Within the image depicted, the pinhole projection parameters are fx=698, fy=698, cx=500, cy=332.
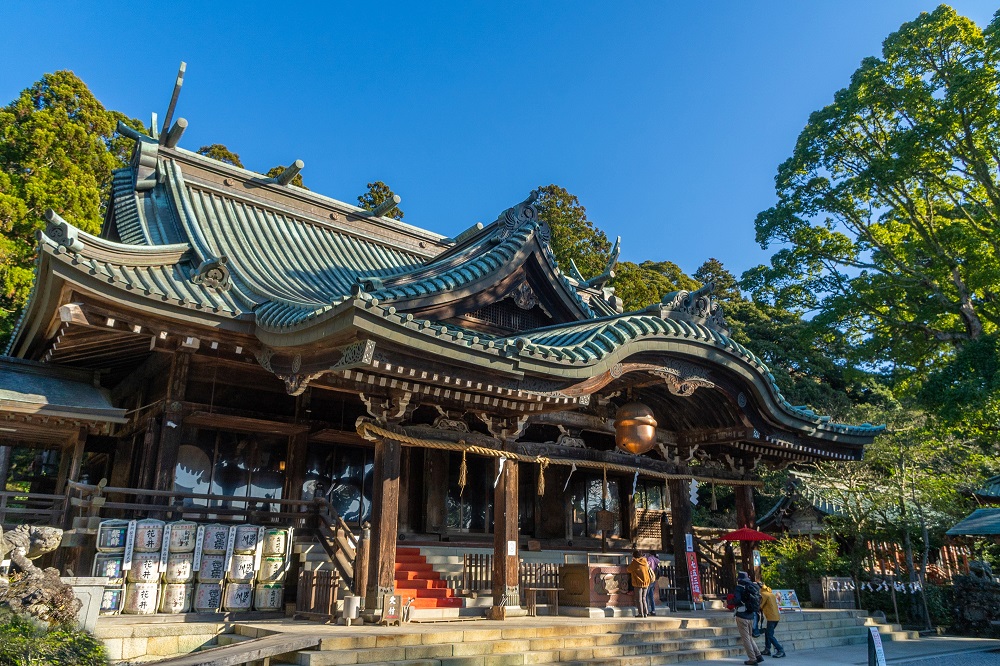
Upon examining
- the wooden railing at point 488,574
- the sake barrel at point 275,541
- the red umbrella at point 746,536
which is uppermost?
the red umbrella at point 746,536

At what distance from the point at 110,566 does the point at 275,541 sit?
2.37 meters

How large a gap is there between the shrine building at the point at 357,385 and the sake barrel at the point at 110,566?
97 centimetres

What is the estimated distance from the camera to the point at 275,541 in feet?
37.4

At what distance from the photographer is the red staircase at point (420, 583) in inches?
469

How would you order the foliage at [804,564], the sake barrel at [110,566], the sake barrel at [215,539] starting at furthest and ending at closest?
1. the foliage at [804,564]
2. the sake barrel at [215,539]
3. the sake barrel at [110,566]

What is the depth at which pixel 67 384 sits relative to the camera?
13297mm

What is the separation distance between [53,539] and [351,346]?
14.5ft

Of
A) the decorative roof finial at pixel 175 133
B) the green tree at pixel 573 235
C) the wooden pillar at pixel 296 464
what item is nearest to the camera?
the wooden pillar at pixel 296 464

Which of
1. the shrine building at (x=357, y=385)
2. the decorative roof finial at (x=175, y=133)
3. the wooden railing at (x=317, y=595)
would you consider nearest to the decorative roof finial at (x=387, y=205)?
the shrine building at (x=357, y=385)

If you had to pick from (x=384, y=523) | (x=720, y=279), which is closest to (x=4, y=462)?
(x=384, y=523)

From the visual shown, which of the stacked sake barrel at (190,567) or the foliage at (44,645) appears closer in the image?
the foliage at (44,645)

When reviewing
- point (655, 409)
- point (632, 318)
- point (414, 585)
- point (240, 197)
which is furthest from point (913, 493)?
point (240, 197)

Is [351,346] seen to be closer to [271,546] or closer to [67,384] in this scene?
[271,546]

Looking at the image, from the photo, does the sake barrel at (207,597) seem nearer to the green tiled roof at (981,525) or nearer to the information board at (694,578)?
the information board at (694,578)
